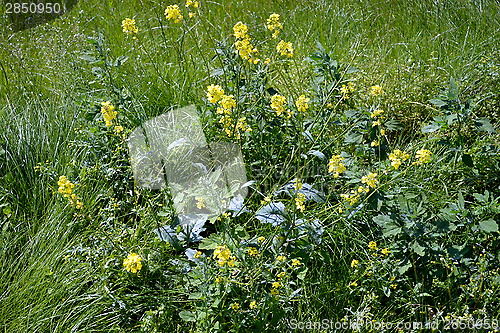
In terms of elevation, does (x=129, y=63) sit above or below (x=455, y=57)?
above

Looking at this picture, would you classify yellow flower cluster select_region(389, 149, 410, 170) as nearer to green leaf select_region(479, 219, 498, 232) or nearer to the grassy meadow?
the grassy meadow

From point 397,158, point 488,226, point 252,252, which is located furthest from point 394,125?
point 252,252

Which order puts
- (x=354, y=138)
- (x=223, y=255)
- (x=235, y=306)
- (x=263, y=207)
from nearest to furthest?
(x=223, y=255), (x=235, y=306), (x=263, y=207), (x=354, y=138)

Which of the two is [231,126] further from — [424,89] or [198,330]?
[424,89]

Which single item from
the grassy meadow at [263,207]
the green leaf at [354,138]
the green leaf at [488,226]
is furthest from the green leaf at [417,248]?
the green leaf at [354,138]

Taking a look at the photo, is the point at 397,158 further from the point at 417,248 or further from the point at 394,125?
the point at 394,125

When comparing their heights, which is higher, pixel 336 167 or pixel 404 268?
pixel 336 167

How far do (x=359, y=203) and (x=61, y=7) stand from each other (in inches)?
154

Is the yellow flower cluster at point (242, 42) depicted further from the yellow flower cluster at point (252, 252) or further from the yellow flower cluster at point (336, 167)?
the yellow flower cluster at point (252, 252)

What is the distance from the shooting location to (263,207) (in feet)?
5.42

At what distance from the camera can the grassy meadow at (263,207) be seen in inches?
64.0

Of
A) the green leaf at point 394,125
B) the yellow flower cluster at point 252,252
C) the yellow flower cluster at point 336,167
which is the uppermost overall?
the yellow flower cluster at point 336,167

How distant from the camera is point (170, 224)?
6.05ft

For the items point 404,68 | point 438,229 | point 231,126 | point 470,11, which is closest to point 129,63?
point 231,126
